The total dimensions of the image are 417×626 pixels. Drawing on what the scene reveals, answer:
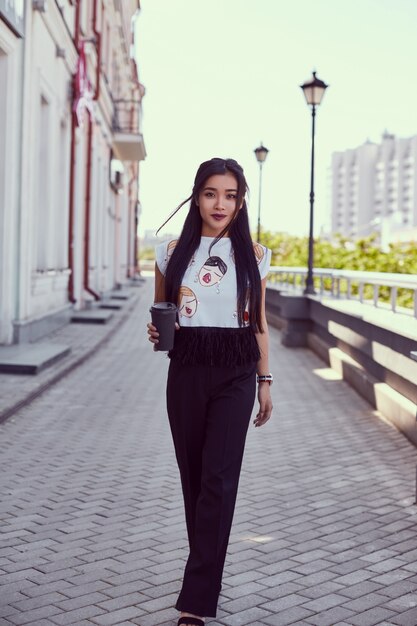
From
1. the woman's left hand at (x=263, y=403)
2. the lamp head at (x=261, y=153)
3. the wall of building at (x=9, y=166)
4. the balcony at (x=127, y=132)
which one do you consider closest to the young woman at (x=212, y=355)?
the woman's left hand at (x=263, y=403)

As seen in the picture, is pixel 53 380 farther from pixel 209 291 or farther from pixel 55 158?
pixel 209 291

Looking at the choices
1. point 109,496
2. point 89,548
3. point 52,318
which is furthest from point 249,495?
point 52,318

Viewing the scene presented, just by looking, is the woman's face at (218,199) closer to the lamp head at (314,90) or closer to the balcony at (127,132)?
the lamp head at (314,90)

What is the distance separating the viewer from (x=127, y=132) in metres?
28.4

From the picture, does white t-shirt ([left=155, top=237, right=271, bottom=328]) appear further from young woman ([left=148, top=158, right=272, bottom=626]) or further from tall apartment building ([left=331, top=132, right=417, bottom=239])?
A: tall apartment building ([left=331, top=132, right=417, bottom=239])

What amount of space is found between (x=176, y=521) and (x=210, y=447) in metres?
1.71

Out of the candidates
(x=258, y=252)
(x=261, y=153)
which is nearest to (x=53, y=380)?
(x=258, y=252)

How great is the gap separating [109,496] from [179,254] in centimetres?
254

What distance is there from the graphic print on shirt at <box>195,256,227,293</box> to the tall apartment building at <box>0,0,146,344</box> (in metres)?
8.22

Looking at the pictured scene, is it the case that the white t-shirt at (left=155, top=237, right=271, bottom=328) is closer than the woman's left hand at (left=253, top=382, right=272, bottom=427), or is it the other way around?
the white t-shirt at (left=155, top=237, right=271, bottom=328)

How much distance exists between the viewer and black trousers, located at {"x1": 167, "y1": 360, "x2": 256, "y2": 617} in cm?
353

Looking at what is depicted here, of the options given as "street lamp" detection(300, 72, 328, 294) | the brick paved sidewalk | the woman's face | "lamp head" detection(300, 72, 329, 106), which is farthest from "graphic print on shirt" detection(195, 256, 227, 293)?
"lamp head" detection(300, 72, 329, 106)

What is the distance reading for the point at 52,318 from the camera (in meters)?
15.0

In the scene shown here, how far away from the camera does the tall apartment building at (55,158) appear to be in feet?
39.4
